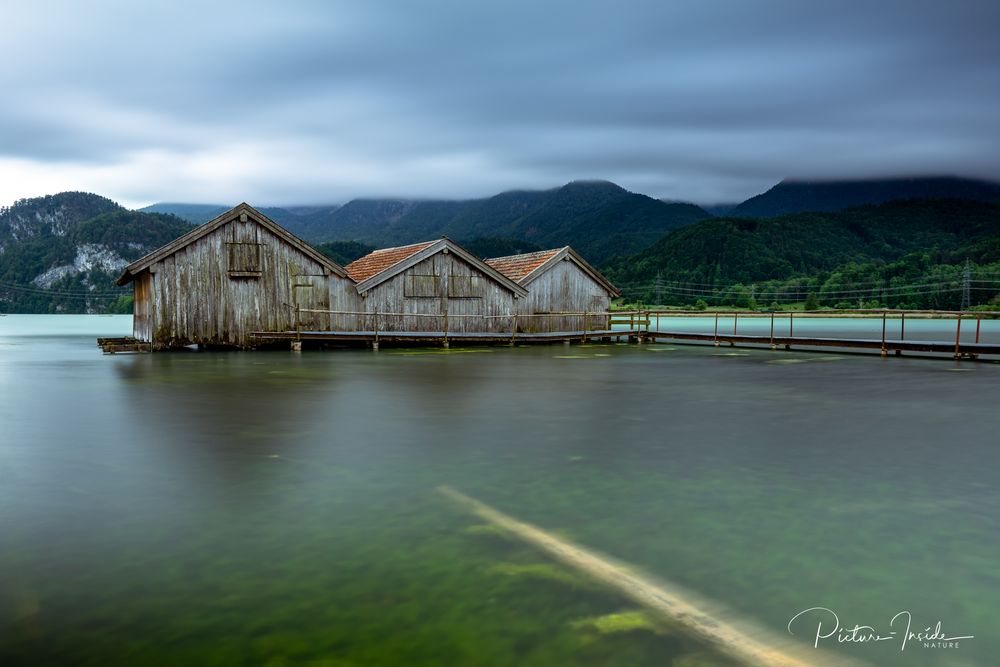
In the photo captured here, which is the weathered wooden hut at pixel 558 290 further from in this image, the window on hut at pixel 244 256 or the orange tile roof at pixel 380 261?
the window on hut at pixel 244 256

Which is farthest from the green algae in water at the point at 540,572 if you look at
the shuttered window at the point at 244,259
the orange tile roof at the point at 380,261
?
the orange tile roof at the point at 380,261

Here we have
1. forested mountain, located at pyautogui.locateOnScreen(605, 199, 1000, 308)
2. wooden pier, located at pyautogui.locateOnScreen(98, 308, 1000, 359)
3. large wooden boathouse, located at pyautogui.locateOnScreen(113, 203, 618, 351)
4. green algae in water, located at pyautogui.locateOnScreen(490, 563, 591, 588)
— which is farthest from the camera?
forested mountain, located at pyautogui.locateOnScreen(605, 199, 1000, 308)

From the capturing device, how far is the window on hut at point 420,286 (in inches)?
1470

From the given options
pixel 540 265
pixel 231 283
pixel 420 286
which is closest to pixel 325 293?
pixel 231 283

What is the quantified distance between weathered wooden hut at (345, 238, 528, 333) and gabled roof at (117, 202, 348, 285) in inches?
99.8

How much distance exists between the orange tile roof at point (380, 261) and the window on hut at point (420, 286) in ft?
3.71

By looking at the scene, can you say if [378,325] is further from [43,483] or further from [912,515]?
[912,515]

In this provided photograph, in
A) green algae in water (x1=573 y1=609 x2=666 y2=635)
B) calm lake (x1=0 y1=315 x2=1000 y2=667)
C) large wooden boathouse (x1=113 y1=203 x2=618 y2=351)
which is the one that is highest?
large wooden boathouse (x1=113 y1=203 x2=618 y2=351)

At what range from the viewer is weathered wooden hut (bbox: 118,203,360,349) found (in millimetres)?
32031

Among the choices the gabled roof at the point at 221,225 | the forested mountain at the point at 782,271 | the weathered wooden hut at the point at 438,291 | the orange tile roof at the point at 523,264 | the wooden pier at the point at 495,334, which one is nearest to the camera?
the gabled roof at the point at 221,225

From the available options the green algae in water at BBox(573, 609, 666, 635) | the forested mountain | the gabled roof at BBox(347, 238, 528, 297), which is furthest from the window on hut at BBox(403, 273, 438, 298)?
the forested mountain

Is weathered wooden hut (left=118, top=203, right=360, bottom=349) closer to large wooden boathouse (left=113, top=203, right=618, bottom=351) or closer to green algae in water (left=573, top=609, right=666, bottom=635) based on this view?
large wooden boathouse (left=113, top=203, right=618, bottom=351)

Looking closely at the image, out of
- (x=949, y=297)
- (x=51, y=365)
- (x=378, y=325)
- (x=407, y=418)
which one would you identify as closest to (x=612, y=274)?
(x=949, y=297)

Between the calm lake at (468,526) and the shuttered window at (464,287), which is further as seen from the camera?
the shuttered window at (464,287)
